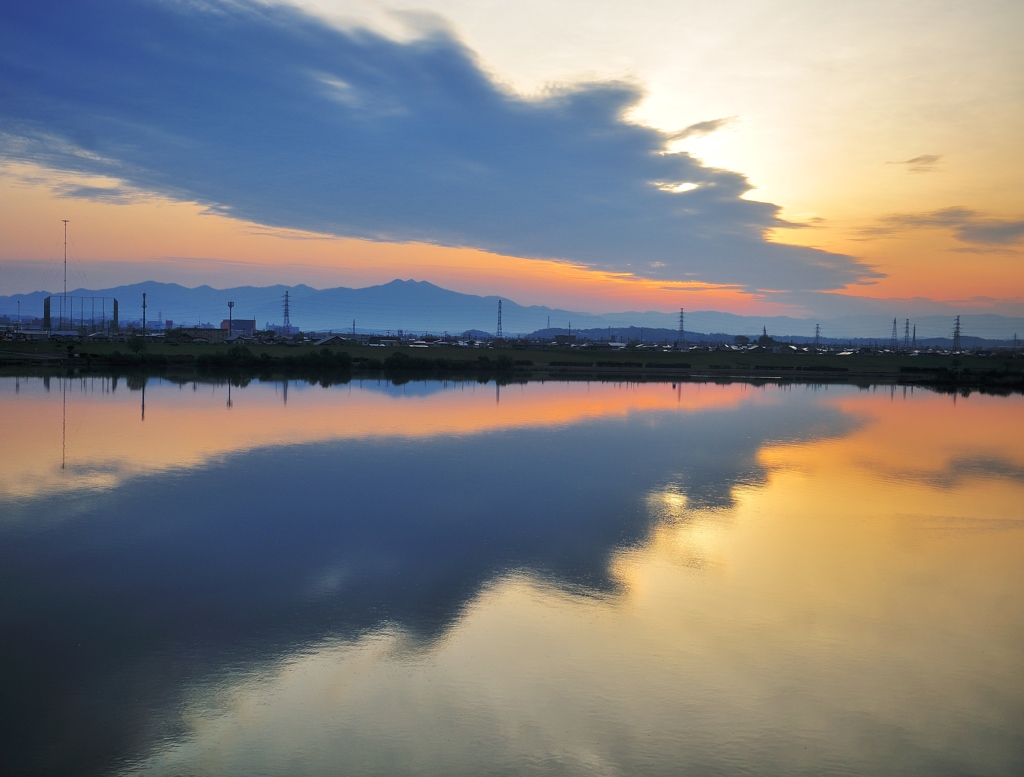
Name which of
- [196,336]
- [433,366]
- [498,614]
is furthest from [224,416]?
[196,336]

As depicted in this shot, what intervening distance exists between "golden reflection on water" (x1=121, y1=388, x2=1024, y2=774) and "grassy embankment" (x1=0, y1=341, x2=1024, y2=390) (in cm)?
4228

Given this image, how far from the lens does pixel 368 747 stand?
250 inches

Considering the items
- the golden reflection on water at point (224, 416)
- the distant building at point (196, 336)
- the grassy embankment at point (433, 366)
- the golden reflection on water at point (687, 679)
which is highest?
the distant building at point (196, 336)

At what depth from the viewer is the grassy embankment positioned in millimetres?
54062

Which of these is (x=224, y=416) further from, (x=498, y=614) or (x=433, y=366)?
(x=433, y=366)

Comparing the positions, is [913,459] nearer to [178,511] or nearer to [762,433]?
[762,433]

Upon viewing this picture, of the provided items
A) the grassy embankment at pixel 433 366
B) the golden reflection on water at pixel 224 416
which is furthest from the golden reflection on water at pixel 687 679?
the grassy embankment at pixel 433 366

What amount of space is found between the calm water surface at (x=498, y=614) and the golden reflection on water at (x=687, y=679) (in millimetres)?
36

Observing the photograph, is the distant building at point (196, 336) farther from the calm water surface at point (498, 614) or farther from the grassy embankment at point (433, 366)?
the calm water surface at point (498, 614)

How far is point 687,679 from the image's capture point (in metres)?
7.81

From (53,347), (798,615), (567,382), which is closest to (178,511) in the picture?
(798,615)

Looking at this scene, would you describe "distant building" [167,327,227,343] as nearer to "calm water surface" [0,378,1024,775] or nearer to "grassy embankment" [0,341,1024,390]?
"grassy embankment" [0,341,1024,390]

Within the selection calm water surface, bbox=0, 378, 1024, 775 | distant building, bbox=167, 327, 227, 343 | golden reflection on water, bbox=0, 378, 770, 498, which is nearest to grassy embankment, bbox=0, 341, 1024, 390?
golden reflection on water, bbox=0, 378, 770, 498

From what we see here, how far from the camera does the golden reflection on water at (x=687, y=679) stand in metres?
6.41
